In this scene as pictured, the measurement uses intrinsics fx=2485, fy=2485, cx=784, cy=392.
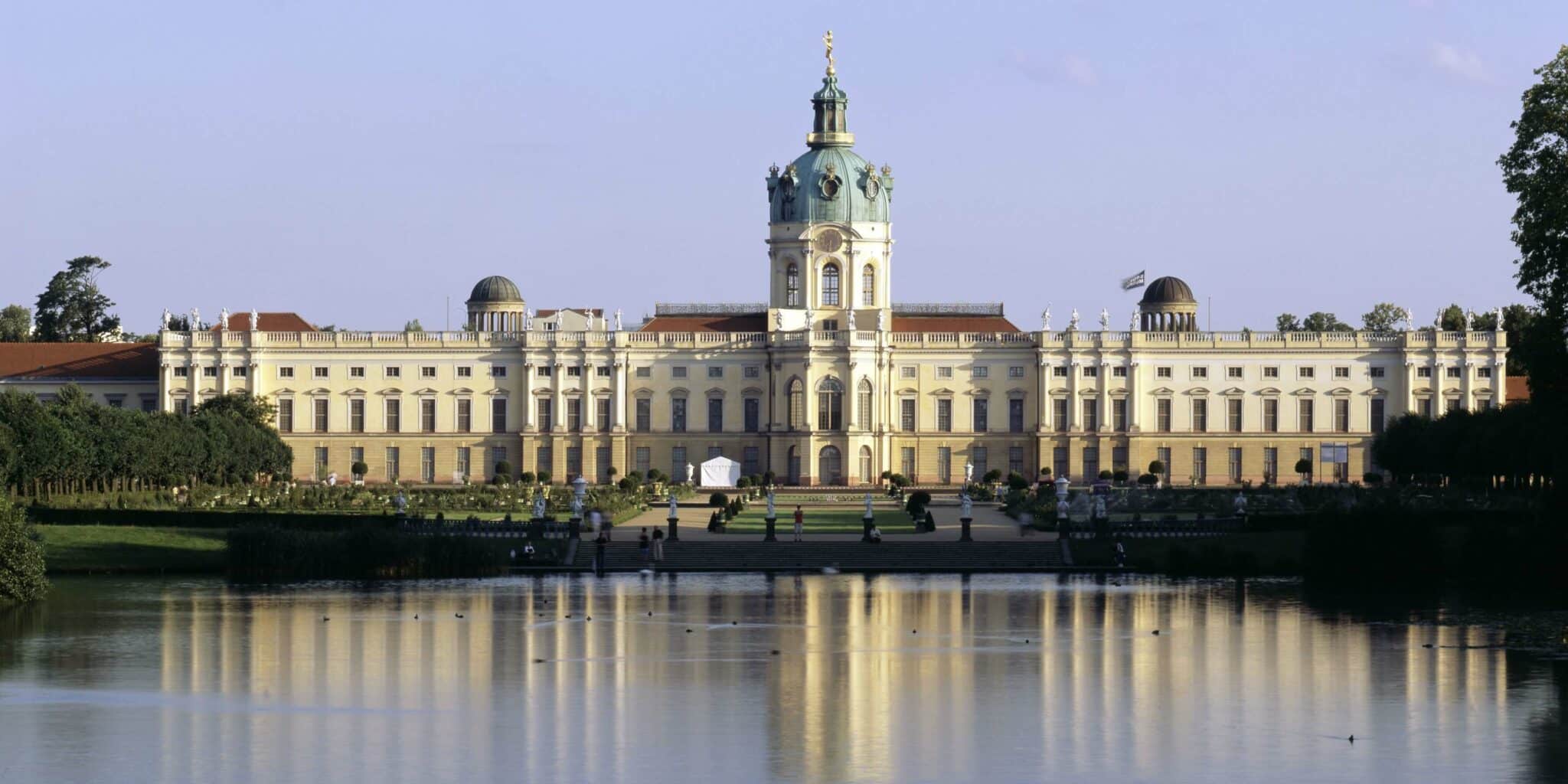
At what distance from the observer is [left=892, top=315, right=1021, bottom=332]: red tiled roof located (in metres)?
109

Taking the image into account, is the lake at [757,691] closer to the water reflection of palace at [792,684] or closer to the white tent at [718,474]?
the water reflection of palace at [792,684]

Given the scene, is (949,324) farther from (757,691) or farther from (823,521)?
(757,691)

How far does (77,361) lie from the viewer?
10825 cm

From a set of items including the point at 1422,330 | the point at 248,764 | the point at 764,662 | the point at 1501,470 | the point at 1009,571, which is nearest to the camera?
the point at 248,764

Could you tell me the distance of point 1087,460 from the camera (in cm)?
10531

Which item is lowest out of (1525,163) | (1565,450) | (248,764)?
(248,764)

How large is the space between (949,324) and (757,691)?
3094 inches

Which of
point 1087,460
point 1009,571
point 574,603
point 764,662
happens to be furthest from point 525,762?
point 1087,460

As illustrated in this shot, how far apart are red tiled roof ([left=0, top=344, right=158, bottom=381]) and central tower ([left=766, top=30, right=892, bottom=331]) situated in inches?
1083

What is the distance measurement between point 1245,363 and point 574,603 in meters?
66.0

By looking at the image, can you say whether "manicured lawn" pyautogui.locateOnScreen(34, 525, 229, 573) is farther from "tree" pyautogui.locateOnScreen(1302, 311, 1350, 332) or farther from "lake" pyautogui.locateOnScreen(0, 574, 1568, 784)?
"tree" pyautogui.locateOnScreen(1302, 311, 1350, 332)

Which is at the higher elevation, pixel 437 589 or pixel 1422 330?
pixel 1422 330

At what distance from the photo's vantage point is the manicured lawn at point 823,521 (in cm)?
6425

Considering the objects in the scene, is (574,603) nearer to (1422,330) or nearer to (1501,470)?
(1501,470)
